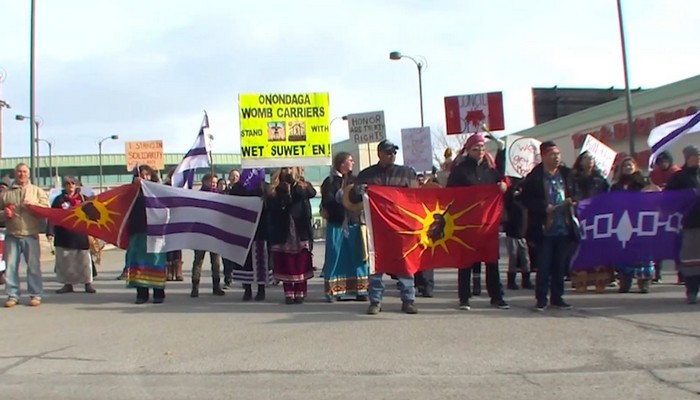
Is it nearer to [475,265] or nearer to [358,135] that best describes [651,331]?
[475,265]

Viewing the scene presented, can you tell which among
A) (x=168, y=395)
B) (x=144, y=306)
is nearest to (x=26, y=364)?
(x=168, y=395)

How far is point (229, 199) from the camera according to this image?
9695 mm

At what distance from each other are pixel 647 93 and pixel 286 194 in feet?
74.0

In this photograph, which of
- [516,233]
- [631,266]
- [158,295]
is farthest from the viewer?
[158,295]

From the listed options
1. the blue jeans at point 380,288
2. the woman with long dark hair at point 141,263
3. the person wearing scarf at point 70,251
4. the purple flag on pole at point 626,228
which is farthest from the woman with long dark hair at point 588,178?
the person wearing scarf at point 70,251

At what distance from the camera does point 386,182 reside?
328 inches

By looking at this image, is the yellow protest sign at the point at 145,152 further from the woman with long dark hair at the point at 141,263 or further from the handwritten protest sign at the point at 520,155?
the handwritten protest sign at the point at 520,155

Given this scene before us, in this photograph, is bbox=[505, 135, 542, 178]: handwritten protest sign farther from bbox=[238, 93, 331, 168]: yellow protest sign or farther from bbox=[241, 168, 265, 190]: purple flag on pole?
bbox=[241, 168, 265, 190]: purple flag on pole

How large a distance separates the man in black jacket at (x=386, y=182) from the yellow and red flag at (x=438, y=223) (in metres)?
0.14

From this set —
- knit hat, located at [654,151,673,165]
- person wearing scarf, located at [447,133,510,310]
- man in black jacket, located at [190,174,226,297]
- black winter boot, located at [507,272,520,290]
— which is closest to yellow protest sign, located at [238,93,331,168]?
man in black jacket, located at [190,174,226,297]

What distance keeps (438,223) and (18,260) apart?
5.55 metres

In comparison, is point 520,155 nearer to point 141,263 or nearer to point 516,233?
point 516,233

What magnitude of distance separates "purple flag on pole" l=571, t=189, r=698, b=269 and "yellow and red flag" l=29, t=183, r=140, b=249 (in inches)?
239

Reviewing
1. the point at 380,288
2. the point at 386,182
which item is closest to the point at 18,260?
the point at 380,288
